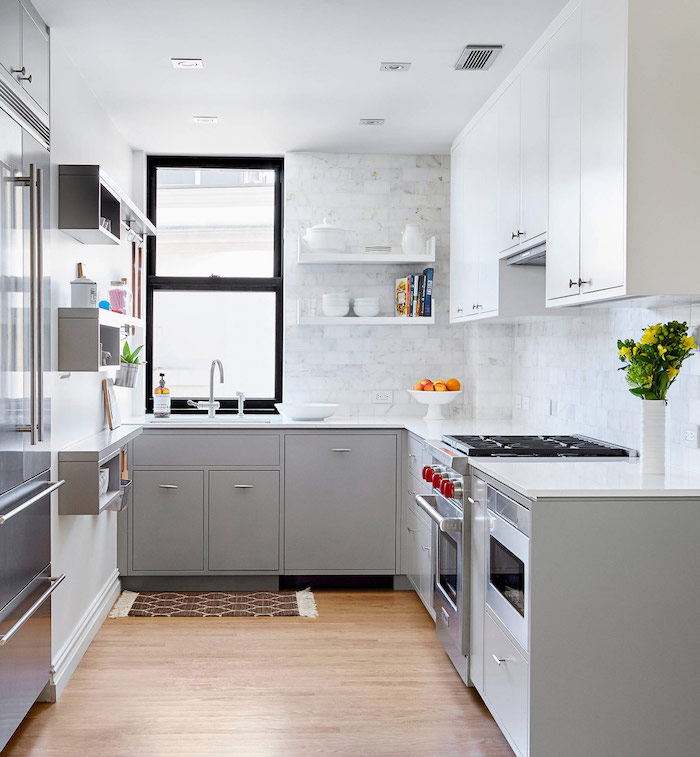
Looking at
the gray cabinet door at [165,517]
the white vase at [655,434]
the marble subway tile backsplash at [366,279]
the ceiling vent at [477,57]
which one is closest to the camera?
the white vase at [655,434]

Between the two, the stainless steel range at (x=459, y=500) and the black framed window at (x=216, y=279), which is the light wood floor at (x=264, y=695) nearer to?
the stainless steel range at (x=459, y=500)

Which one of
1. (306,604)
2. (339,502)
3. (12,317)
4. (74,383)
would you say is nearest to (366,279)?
(339,502)

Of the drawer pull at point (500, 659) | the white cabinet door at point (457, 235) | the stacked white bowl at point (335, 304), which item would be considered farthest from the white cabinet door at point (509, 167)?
the drawer pull at point (500, 659)

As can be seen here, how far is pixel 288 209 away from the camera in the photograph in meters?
5.05

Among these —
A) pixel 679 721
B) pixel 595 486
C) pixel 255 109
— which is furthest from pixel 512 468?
pixel 255 109

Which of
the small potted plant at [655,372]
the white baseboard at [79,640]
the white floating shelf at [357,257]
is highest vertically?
the white floating shelf at [357,257]

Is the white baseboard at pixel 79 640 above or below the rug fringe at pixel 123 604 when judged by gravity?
above

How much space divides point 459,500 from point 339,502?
1.48 meters

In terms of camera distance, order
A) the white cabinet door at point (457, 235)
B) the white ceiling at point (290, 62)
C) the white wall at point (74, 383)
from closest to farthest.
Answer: the white ceiling at point (290, 62) < the white wall at point (74, 383) < the white cabinet door at point (457, 235)

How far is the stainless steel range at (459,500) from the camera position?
3.05m

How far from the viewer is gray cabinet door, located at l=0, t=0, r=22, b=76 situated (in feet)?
8.18

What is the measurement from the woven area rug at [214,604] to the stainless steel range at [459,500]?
0.93 m

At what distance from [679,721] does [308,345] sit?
328cm

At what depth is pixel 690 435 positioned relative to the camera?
8.82 ft
